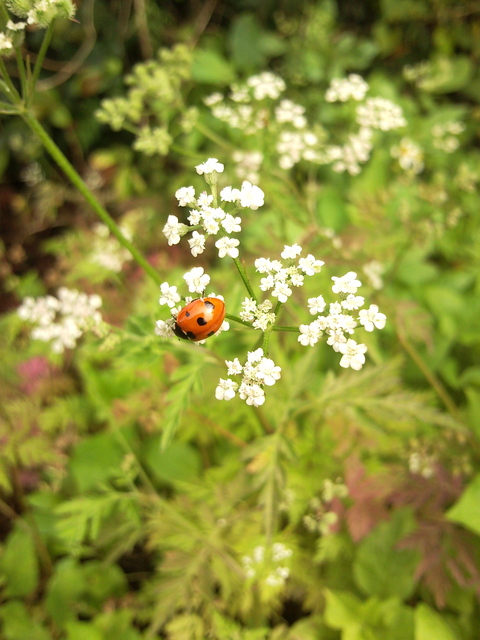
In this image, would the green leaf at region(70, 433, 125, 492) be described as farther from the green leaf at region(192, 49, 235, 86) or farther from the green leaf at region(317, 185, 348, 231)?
the green leaf at region(192, 49, 235, 86)

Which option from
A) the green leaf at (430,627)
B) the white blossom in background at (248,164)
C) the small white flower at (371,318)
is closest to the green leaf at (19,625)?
the green leaf at (430,627)

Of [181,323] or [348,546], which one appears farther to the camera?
[348,546]

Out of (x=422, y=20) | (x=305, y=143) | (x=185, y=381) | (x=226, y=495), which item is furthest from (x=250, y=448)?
(x=422, y=20)

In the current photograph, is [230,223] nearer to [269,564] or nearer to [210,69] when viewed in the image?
[269,564]

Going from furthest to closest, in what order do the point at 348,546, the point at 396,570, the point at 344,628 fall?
the point at 348,546
the point at 396,570
the point at 344,628

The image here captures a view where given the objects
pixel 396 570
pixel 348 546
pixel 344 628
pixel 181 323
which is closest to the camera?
pixel 181 323

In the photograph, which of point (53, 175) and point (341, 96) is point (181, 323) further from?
point (53, 175)

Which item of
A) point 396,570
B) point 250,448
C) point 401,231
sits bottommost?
point 396,570
